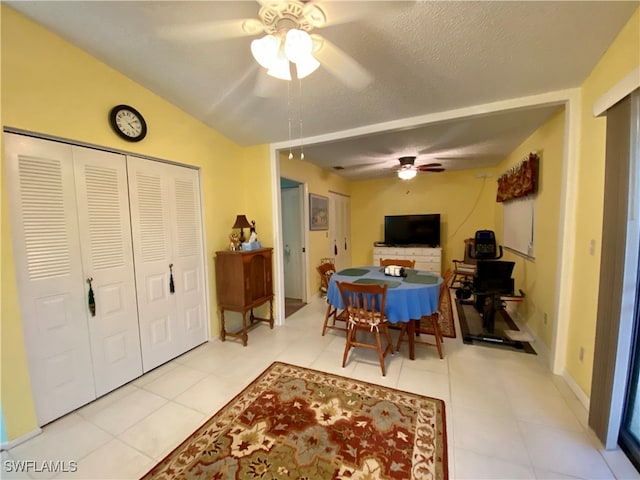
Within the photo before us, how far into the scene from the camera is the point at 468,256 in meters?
5.01

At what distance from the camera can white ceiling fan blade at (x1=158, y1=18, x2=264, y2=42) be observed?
150cm

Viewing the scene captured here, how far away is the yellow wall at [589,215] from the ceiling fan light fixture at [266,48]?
2.02 m

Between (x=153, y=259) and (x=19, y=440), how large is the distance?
54.5 inches

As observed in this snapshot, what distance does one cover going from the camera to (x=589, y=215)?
1.88 metres

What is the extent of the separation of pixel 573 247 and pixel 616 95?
1.22 metres

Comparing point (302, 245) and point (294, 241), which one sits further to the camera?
point (294, 241)

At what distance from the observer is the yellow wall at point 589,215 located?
1.66 metres

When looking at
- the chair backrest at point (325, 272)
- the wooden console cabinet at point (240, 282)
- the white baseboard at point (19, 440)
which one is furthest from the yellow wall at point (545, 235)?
A: the white baseboard at point (19, 440)

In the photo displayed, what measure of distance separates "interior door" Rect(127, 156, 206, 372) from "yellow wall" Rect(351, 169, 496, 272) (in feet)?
13.7

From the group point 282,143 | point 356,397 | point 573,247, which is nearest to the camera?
point 356,397

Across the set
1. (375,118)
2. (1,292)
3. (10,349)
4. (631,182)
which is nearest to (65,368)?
(10,349)

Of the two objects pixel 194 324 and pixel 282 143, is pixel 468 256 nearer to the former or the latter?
pixel 282 143

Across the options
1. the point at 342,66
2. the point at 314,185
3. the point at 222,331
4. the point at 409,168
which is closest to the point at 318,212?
the point at 314,185

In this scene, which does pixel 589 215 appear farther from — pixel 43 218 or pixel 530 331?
pixel 43 218
